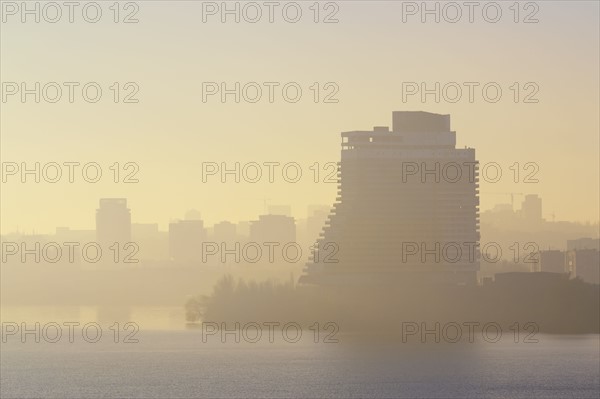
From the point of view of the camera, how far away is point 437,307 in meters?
193

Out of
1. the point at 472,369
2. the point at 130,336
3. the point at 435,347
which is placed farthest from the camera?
the point at 130,336

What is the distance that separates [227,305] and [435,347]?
42727 mm

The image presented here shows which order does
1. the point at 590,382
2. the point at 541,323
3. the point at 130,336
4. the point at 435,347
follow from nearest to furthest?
1. the point at 590,382
2. the point at 435,347
3. the point at 130,336
4. the point at 541,323

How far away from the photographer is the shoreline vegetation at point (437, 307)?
186875 millimetres

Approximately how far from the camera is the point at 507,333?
187 metres

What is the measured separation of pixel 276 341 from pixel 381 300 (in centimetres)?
3476

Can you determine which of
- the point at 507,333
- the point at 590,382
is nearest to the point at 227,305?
the point at 507,333

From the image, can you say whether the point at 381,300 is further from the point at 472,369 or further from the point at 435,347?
the point at 472,369

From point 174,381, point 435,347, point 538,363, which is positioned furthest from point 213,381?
point 435,347

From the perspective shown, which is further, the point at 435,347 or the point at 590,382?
the point at 435,347

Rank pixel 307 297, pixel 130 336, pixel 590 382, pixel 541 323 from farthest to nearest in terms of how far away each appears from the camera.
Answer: pixel 307 297 → pixel 541 323 → pixel 130 336 → pixel 590 382

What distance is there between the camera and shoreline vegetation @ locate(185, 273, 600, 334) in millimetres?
186875

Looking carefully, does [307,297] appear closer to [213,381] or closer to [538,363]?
[538,363]

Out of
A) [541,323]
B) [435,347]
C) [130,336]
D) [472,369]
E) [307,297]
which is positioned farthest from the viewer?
[307,297]
